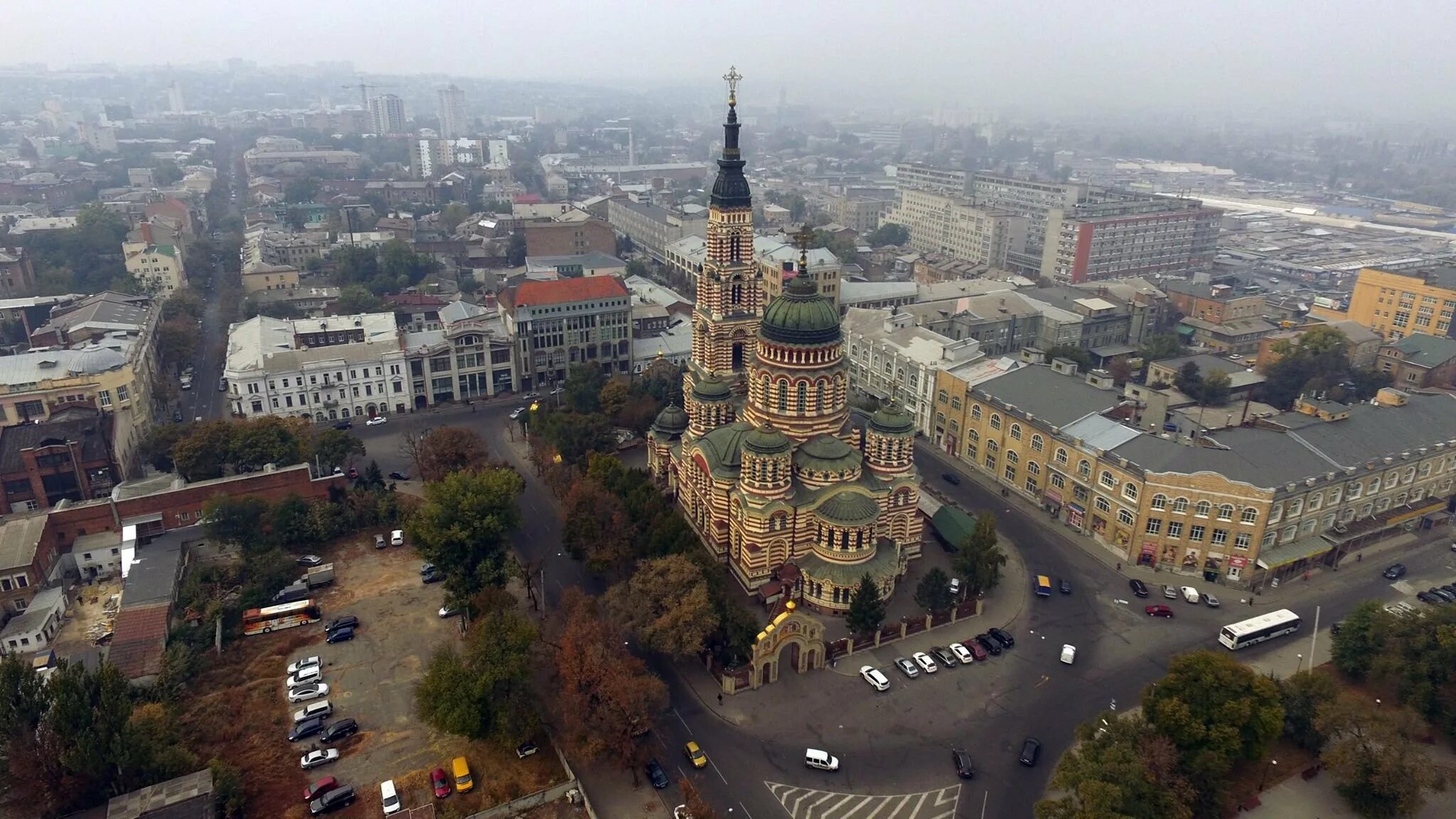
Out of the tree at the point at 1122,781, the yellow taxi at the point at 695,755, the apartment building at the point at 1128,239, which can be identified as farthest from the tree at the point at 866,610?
the apartment building at the point at 1128,239

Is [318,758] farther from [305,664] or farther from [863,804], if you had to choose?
[863,804]

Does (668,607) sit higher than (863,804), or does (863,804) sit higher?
(668,607)

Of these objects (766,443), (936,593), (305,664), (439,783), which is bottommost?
(305,664)

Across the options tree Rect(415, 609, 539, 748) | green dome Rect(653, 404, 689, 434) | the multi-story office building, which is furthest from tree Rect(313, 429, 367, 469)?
tree Rect(415, 609, 539, 748)

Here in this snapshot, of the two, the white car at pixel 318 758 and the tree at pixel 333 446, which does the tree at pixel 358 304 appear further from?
the white car at pixel 318 758

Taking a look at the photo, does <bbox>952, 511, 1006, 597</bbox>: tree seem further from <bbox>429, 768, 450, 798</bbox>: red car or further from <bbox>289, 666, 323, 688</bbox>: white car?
<bbox>289, 666, 323, 688</bbox>: white car

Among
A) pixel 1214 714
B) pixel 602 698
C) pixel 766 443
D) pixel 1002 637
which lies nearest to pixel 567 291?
pixel 766 443
